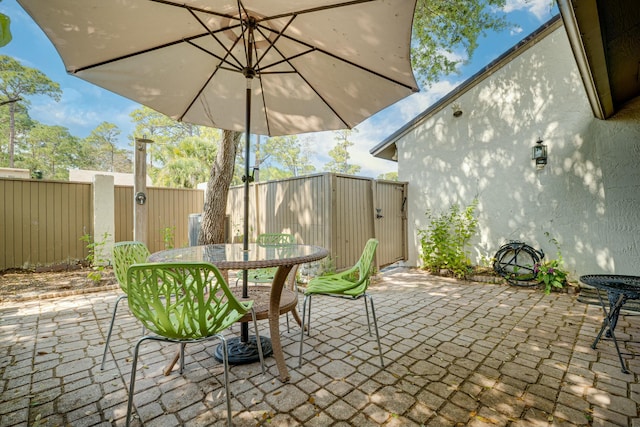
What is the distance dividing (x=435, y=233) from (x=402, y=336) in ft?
10.5

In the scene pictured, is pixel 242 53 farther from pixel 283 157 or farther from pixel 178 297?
pixel 283 157

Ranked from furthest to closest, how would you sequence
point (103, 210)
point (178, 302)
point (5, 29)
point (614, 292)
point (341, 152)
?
point (341, 152) → point (103, 210) → point (614, 292) → point (178, 302) → point (5, 29)

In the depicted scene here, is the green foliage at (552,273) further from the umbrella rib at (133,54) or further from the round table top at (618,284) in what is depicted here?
the umbrella rib at (133,54)

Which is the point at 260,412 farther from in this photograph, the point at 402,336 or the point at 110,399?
the point at 402,336

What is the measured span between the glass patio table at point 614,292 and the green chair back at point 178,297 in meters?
2.74

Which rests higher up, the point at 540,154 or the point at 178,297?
the point at 540,154

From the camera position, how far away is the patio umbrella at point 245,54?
5.96 feet

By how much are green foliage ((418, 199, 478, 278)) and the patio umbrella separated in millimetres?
3459

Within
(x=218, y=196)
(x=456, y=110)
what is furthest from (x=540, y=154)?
(x=218, y=196)

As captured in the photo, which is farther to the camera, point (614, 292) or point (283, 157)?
point (283, 157)

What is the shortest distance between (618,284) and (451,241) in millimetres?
3181

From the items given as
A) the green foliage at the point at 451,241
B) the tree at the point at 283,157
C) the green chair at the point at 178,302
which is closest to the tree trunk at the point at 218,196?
the green chair at the point at 178,302

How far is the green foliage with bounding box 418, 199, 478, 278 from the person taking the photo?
5.18 meters

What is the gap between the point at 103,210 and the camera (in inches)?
217
